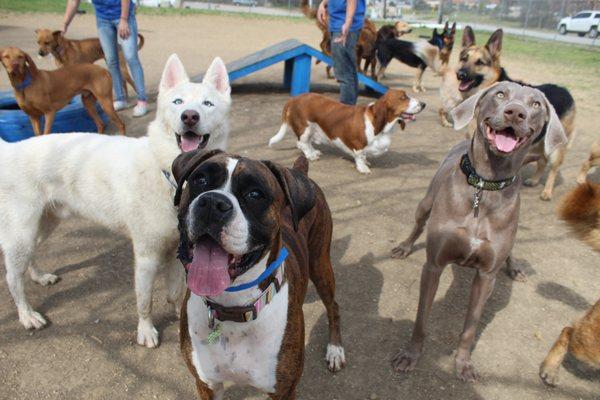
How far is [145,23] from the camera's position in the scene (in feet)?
75.2

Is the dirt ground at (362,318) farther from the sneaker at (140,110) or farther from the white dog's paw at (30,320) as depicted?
the sneaker at (140,110)

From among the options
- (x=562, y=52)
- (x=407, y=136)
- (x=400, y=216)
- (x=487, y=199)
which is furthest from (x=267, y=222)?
(x=562, y=52)

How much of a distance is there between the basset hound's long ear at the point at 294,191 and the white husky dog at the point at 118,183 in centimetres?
108

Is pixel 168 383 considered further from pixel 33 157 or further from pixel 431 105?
pixel 431 105

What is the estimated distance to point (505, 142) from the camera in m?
2.56

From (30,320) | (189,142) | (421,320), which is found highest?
(189,142)

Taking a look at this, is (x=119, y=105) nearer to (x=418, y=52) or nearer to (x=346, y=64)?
(x=346, y=64)

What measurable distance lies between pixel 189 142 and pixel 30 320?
5.88 ft

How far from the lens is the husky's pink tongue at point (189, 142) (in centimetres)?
279

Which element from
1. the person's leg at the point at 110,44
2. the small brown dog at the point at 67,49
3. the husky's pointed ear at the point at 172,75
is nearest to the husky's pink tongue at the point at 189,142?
the husky's pointed ear at the point at 172,75

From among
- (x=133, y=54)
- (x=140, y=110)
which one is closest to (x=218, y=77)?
(x=133, y=54)

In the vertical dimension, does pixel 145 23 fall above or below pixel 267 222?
above

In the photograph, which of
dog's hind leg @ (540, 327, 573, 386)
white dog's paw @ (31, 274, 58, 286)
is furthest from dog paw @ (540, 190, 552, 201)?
white dog's paw @ (31, 274, 58, 286)

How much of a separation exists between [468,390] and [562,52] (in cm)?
2236
